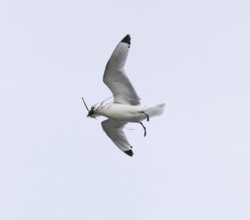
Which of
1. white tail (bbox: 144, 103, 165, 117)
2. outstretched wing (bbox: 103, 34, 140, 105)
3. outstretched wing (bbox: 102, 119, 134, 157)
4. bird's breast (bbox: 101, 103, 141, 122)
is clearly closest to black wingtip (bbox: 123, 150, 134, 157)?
outstretched wing (bbox: 102, 119, 134, 157)

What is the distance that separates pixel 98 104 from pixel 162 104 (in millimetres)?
1656

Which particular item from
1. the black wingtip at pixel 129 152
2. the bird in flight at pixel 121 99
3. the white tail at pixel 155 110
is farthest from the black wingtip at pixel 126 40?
the black wingtip at pixel 129 152

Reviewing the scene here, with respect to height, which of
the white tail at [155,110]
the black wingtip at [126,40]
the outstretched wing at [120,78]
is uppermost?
the black wingtip at [126,40]

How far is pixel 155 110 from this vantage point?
79.6 ft

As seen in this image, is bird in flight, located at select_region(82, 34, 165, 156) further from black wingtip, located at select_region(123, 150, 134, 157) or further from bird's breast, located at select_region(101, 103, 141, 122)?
black wingtip, located at select_region(123, 150, 134, 157)

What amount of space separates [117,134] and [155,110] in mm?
2340

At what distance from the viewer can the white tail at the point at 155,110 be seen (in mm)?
24234

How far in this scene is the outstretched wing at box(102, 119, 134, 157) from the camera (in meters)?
26.1

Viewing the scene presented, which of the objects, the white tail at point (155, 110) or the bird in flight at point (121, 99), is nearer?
the white tail at point (155, 110)

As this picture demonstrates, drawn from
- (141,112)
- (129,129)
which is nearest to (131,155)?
(129,129)

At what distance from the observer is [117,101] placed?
2516 cm

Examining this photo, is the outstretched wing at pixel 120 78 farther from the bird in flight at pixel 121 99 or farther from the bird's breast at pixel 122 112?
the bird's breast at pixel 122 112

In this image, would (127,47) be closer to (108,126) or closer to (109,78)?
(109,78)

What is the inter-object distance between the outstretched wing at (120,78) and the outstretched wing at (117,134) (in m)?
1.15
